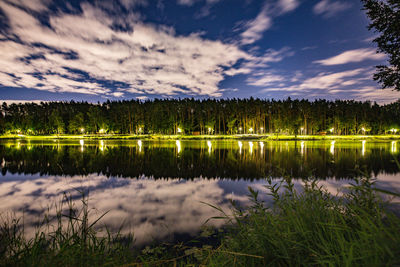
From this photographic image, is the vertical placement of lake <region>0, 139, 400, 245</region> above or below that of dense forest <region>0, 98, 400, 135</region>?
below

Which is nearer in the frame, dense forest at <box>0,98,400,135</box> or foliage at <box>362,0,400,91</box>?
foliage at <box>362,0,400,91</box>

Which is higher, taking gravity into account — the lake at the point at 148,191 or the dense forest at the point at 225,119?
the dense forest at the point at 225,119

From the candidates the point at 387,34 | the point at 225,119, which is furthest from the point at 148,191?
the point at 225,119

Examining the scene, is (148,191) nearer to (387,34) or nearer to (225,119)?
(387,34)

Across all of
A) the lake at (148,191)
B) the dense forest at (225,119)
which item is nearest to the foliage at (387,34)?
the lake at (148,191)

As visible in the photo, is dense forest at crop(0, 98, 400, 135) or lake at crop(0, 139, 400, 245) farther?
dense forest at crop(0, 98, 400, 135)

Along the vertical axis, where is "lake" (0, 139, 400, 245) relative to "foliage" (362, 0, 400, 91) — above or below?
below

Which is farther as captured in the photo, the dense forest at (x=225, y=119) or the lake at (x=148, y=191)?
the dense forest at (x=225, y=119)

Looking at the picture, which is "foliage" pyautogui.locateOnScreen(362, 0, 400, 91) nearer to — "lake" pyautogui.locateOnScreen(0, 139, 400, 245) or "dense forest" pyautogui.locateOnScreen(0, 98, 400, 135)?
"lake" pyautogui.locateOnScreen(0, 139, 400, 245)

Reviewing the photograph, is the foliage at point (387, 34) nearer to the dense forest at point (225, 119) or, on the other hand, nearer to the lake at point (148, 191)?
the lake at point (148, 191)

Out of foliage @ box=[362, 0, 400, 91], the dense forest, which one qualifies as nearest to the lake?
foliage @ box=[362, 0, 400, 91]

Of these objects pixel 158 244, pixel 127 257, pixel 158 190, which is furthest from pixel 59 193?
pixel 127 257

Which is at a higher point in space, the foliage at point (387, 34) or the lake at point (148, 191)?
the foliage at point (387, 34)

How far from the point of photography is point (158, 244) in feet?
19.3
